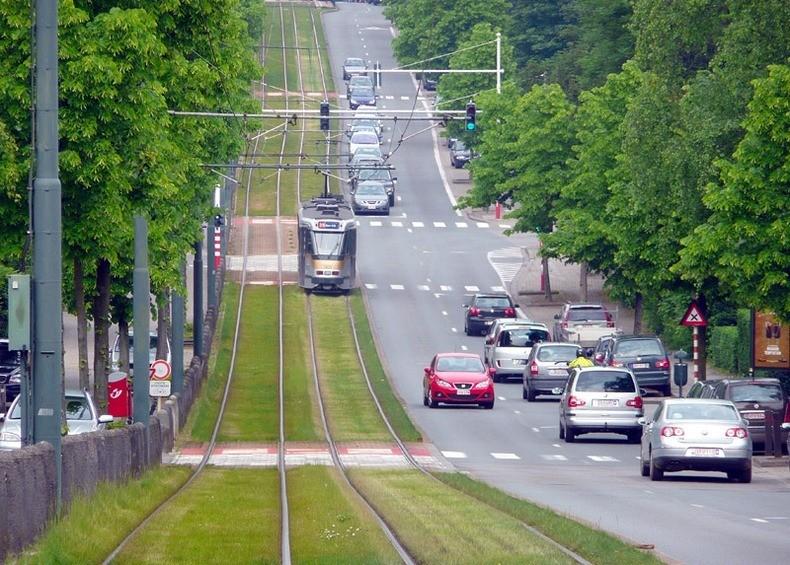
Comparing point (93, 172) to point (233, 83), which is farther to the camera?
point (233, 83)

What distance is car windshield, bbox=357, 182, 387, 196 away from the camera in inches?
3634

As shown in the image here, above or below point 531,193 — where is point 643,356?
below

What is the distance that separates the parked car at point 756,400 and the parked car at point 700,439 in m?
5.79

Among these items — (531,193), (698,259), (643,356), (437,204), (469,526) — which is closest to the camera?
(469,526)

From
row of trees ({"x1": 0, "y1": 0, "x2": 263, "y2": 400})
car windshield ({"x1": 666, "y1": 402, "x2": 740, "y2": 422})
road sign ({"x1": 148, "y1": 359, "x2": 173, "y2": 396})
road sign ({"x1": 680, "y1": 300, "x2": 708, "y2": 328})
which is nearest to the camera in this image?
row of trees ({"x1": 0, "y1": 0, "x2": 263, "y2": 400})

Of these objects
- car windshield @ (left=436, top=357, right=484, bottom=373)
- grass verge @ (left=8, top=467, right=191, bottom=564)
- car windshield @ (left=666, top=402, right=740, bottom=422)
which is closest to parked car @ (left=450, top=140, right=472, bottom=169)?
car windshield @ (left=436, top=357, right=484, bottom=373)

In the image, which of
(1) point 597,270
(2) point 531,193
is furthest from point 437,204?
(1) point 597,270

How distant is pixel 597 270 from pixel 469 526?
146ft

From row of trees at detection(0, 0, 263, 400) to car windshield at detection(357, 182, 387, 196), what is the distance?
59.6 m

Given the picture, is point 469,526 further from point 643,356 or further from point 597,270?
point 597,270

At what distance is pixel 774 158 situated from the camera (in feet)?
113

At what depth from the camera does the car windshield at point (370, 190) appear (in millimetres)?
92312

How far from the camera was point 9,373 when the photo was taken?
4619 cm

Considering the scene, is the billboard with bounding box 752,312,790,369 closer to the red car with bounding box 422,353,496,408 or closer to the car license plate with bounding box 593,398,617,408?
the car license plate with bounding box 593,398,617,408
